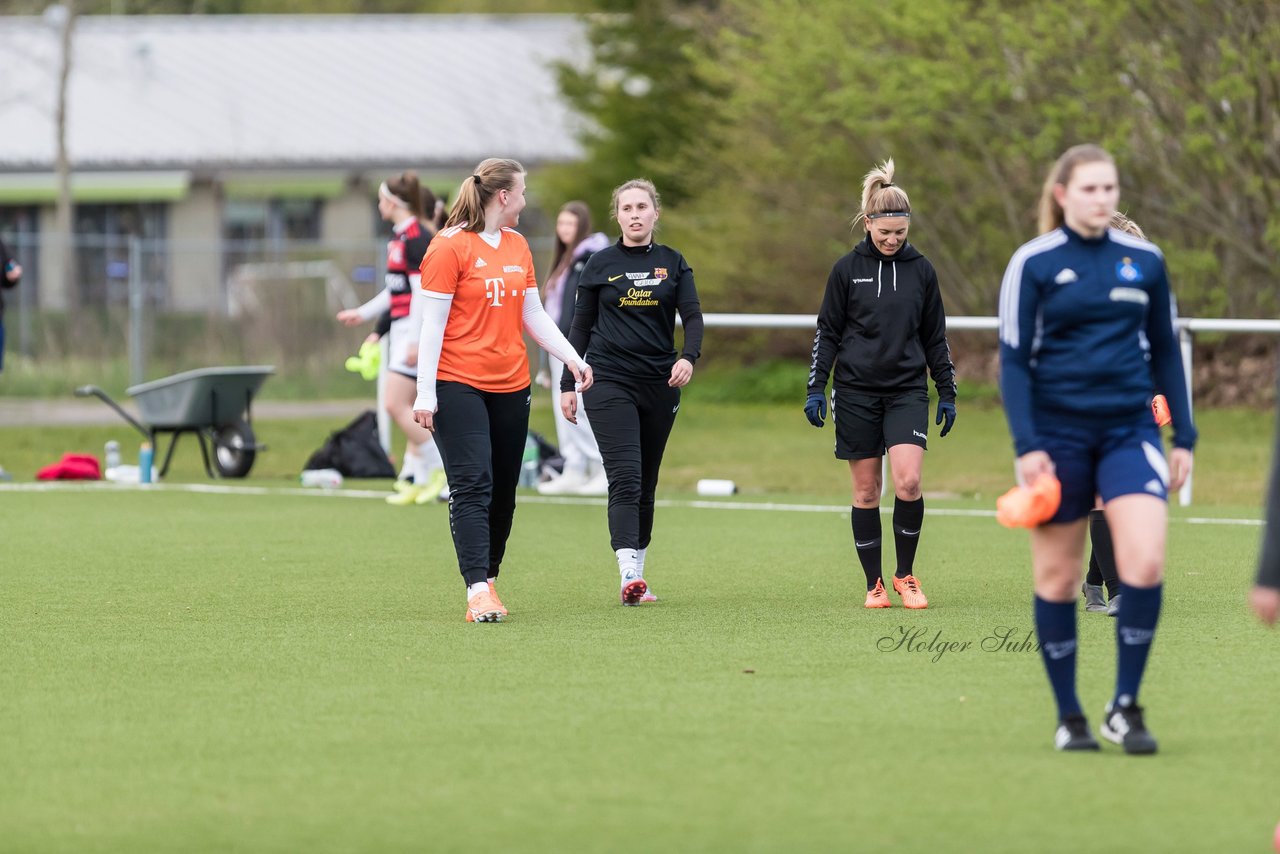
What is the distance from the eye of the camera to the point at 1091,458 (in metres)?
5.72

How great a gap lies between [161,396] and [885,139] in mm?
11846

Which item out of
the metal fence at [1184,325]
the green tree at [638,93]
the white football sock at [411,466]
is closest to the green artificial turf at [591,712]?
the metal fence at [1184,325]

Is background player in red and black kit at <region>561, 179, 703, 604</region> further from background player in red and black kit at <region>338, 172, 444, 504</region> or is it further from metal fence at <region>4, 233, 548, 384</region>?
metal fence at <region>4, 233, 548, 384</region>

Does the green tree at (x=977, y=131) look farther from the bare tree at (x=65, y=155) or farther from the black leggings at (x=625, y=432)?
the black leggings at (x=625, y=432)

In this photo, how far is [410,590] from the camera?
9625 mm

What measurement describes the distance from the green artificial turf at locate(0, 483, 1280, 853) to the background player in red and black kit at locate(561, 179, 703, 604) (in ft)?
1.53

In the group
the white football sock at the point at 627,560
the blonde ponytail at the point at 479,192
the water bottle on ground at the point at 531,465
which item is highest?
the blonde ponytail at the point at 479,192

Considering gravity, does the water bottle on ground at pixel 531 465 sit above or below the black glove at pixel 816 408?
below

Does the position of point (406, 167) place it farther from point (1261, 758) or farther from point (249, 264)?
point (1261, 758)

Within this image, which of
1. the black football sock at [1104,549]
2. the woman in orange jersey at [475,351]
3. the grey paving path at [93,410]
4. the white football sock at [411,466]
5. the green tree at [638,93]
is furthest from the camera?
the green tree at [638,93]

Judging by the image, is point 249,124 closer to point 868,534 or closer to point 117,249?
point 117,249

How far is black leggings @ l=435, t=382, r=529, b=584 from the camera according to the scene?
27.6ft

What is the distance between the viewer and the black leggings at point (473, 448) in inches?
331

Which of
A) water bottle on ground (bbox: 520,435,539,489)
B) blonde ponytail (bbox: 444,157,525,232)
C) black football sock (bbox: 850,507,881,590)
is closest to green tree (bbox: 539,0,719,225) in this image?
water bottle on ground (bbox: 520,435,539,489)
